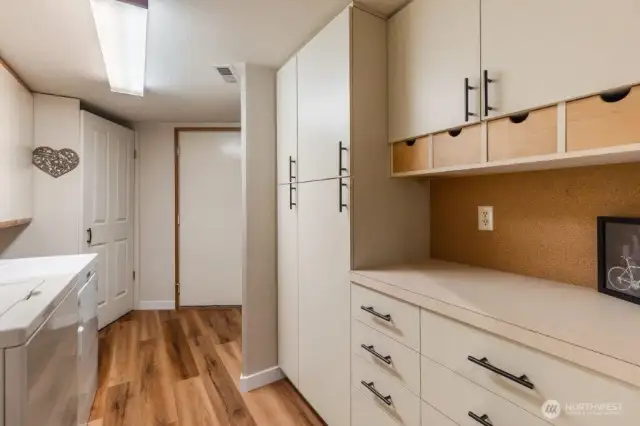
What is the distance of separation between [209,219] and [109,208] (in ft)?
3.38

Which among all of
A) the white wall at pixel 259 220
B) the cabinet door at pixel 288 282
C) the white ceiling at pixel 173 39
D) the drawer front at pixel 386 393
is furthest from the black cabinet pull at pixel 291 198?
the drawer front at pixel 386 393

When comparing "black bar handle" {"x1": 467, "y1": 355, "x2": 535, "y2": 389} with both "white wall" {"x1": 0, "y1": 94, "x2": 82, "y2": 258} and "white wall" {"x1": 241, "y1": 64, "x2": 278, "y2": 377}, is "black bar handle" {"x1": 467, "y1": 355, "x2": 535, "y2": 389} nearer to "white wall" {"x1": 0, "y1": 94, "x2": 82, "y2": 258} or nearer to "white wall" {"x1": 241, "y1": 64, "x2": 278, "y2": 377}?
"white wall" {"x1": 241, "y1": 64, "x2": 278, "y2": 377}

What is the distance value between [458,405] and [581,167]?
3.08 ft

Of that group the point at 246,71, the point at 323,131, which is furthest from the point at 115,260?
the point at 323,131

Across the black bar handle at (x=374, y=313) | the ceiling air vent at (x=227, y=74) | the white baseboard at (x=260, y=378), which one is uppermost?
the ceiling air vent at (x=227, y=74)

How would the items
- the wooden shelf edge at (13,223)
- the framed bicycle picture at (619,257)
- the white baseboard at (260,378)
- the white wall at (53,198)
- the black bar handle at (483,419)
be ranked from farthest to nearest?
the white wall at (53,198) → the wooden shelf edge at (13,223) → the white baseboard at (260,378) → the framed bicycle picture at (619,257) → the black bar handle at (483,419)

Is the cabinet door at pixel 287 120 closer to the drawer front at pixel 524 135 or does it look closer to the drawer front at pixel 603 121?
the drawer front at pixel 524 135

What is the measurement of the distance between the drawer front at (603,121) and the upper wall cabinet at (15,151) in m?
3.16

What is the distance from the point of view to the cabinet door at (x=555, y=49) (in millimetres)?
912

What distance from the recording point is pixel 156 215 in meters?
4.20

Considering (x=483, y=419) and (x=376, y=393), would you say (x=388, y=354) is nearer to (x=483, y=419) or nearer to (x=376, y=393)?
(x=376, y=393)

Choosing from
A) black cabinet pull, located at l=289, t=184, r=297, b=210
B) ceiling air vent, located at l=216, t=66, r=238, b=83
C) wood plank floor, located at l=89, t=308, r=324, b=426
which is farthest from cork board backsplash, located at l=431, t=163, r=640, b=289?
ceiling air vent, located at l=216, t=66, r=238, b=83

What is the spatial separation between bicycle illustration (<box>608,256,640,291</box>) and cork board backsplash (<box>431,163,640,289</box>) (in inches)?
3.6

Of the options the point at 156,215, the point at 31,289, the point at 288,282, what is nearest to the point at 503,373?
the point at 288,282
